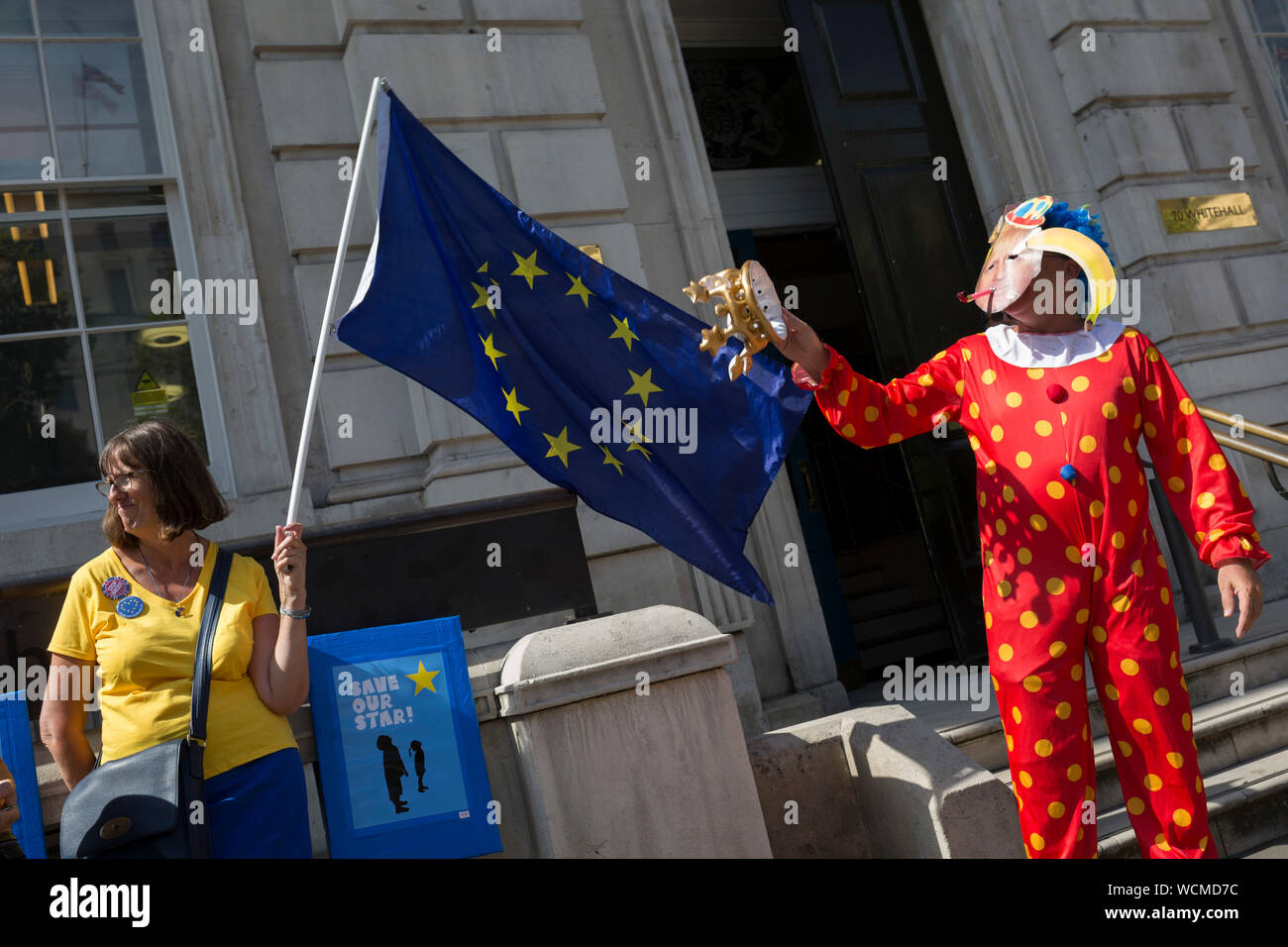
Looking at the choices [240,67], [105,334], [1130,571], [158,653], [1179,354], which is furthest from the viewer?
[1179,354]

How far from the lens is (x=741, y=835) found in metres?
3.17

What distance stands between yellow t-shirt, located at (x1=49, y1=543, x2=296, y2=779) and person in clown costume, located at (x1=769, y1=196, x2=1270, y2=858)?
1.55 meters

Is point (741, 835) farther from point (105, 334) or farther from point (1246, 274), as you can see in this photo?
point (1246, 274)

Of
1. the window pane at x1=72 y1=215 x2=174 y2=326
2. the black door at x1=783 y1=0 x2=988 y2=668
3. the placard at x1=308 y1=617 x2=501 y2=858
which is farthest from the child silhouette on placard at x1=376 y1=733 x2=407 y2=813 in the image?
the black door at x1=783 y1=0 x2=988 y2=668

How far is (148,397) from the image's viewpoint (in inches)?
204

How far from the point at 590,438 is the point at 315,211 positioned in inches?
102

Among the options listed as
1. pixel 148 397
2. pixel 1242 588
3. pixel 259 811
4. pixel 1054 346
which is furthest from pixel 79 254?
pixel 1242 588

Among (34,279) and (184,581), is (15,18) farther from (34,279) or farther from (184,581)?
(184,581)

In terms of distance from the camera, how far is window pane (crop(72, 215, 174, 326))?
5.20m

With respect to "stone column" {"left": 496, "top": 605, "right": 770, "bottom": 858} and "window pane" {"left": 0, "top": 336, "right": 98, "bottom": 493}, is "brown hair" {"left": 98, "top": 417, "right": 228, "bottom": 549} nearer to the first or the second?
"stone column" {"left": 496, "top": 605, "right": 770, "bottom": 858}

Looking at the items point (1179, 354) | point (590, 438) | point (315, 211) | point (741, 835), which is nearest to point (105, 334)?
point (315, 211)

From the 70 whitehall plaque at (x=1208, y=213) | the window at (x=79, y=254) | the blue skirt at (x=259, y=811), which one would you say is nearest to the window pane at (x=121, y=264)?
the window at (x=79, y=254)

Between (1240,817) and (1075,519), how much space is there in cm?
190

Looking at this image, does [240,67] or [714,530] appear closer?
[714,530]
